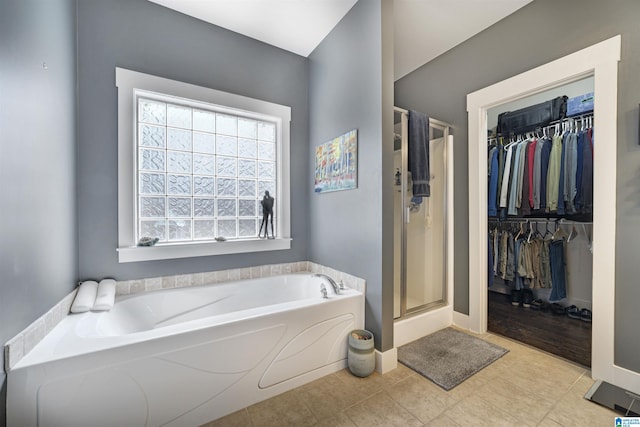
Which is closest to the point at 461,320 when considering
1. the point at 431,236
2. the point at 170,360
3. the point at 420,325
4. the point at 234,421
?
the point at 420,325

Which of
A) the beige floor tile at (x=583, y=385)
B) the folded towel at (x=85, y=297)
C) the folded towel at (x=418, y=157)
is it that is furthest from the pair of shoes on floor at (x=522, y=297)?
the folded towel at (x=85, y=297)

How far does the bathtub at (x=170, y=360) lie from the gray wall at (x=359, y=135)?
250 millimetres

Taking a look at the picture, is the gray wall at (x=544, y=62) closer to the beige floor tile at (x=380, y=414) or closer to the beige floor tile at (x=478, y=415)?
the beige floor tile at (x=478, y=415)

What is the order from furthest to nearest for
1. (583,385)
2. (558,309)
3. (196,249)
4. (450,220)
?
(558,309) < (450,220) < (196,249) < (583,385)

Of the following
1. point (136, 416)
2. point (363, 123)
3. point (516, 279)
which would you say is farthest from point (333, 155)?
point (516, 279)

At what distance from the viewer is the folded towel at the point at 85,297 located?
1581 millimetres

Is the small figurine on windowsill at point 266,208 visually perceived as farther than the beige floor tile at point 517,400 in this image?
Yes

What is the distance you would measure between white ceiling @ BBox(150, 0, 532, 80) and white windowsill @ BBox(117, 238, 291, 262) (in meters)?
2.04

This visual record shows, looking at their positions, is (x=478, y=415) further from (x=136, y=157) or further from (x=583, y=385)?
(x=136, y=157)

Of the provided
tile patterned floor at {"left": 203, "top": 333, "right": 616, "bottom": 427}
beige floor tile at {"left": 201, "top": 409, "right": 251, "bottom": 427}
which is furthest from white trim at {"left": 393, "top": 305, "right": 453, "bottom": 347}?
beige floor tile at {"left": 201, "top": 409, "right": 251, "bottom": 427}

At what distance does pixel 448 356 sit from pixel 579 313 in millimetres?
1899

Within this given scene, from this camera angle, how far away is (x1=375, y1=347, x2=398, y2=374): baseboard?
1.85 metres

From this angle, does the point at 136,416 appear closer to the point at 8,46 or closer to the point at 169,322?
the point at 169,322

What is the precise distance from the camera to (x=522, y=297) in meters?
3.10
